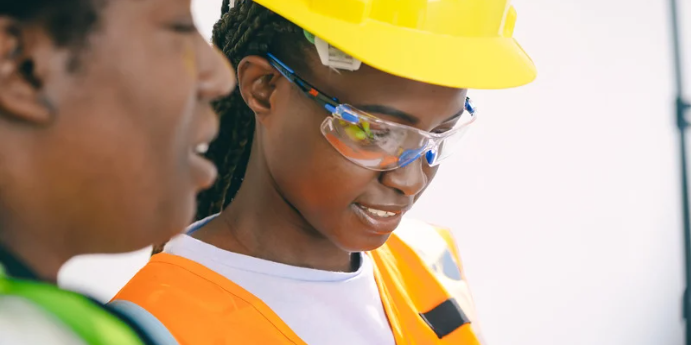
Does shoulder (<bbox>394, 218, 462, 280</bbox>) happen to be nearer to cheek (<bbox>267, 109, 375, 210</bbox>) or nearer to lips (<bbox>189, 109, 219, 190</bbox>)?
cheek (<bbox>267, 109, 375, 210</bbox>)

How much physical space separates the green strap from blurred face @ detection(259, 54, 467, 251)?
45 cm

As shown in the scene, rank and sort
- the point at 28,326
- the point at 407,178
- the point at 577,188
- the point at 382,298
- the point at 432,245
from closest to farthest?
the point at 28,326 < the point at 407,178 < the point at 382,298 < the point at 432,245 < the point at 577,188

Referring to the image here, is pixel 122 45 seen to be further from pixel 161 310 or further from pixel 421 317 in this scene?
pixel 421 317

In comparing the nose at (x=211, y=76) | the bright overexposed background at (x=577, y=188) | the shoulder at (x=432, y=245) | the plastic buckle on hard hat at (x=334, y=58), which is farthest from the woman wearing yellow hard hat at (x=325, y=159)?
the bright overexposed background at (x=577, y=188)

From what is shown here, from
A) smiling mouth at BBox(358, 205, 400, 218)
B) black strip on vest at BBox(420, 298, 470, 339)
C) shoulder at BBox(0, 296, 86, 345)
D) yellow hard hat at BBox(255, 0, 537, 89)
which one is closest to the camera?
shoulder at BBox(0, 296, 86, 345)

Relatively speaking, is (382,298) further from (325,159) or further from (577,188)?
(577,188)

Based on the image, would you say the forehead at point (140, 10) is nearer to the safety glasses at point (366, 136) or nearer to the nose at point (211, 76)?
the nose at point (211, 76)

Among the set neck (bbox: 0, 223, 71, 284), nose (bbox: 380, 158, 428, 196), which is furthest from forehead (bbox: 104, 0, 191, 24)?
nose (bbox: 380, 158, 428, 196)

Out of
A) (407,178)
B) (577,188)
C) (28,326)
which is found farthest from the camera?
(577,188)

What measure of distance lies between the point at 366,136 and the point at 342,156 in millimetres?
37

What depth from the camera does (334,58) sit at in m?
0.77

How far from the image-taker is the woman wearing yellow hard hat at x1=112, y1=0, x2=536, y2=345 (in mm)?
760

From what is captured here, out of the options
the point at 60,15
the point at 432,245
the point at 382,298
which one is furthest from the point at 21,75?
the point at 432,245

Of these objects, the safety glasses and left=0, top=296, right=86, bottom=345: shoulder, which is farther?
the safety glasses
